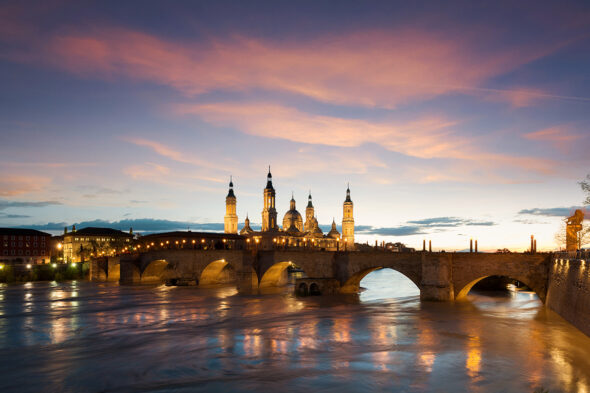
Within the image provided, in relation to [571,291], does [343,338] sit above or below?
below

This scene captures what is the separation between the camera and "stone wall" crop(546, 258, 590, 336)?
1052 inches

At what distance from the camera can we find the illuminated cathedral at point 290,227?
147 meters

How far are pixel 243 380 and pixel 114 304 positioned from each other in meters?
33.9

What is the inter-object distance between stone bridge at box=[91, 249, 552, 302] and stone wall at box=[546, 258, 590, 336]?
3.05 meters

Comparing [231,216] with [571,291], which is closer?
[571,291]

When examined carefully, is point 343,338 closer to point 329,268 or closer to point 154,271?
point 329,268

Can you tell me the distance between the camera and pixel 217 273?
75062mm

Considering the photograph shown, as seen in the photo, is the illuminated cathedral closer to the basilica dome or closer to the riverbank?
the basilica dome

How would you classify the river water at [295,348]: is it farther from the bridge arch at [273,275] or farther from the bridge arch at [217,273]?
the bridge arch at [217,273]

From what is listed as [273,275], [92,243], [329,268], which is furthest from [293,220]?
[329,268]

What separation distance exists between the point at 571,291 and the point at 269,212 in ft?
437

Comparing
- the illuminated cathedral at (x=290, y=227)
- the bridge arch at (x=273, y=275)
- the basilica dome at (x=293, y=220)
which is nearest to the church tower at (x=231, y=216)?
the illuminated cathedral at (x=290, y=227)

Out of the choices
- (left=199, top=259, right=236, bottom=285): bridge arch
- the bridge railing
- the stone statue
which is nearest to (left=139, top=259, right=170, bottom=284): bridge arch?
(left=199, top=259, right=236, bottom=285): bridge arch

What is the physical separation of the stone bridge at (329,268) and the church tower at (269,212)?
77.6 m
